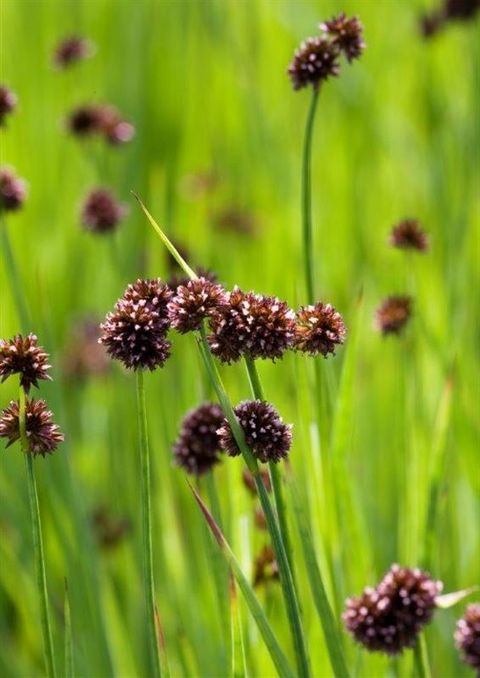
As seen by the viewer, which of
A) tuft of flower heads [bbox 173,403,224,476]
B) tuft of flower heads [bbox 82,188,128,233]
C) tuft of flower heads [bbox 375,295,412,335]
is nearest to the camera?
tuft of flower heads [bbox 173,403,224,476]

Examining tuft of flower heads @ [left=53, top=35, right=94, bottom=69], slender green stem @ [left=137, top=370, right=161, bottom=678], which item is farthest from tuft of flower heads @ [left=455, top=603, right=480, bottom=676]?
tuft of flower heads @ [left=53, top=35, right=94, bottom=69]

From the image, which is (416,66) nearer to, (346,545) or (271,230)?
(271,230)

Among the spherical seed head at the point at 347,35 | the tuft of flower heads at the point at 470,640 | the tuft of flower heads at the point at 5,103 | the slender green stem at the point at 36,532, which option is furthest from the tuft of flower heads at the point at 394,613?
the tuft of flower heads at the point at 5,103

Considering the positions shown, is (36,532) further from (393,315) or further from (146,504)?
(393,315)

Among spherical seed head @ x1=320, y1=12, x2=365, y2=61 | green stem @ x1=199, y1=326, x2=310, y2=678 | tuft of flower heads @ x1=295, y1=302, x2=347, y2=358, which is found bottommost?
green stem @ x1=199, y1=326, x2=310, y2=678

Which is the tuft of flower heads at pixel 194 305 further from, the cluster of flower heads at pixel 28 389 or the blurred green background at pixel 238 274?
the blurred green background at pixel 238 274

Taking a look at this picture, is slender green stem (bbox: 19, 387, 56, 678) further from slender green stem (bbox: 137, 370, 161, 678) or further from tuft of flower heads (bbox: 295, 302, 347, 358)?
tuft of flower heads (bbox: 295, 302, 347, 358)
